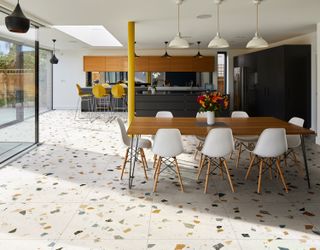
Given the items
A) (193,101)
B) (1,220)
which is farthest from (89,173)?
(193,101)

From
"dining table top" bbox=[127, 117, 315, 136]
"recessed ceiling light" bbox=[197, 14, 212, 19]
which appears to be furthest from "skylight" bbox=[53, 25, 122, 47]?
"dining table top" bbox=[127, 117, 315, 136]

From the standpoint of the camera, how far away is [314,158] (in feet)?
19.2

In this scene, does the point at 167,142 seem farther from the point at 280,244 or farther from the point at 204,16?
the point at 204,16

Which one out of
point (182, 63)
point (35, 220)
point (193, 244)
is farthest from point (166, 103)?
point (193, 244)

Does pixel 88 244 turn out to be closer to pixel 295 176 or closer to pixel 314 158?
pixel 295 176

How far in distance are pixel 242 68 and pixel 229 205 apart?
8.29 meters

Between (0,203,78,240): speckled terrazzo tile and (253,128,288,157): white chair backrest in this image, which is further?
(253,128,288,157): white chair backrest

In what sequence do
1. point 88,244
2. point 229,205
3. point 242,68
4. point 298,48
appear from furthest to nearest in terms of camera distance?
point 242,68 → point 298,48 → point 229,205 → point 88,244

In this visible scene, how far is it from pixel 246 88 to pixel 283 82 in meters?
2.75

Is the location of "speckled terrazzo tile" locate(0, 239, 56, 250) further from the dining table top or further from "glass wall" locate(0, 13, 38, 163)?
"glass wall" locate(0, 13, 38, 163)

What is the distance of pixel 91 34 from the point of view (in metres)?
10.4

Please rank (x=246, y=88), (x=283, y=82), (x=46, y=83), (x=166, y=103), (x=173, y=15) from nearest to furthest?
(x=173, y=15) → (x=283, y=82) → (x=166, y=103) → (x=246, y=88) → (x=46, y=83)

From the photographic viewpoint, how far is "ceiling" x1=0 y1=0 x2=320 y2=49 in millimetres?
5348

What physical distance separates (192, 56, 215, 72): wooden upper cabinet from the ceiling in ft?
15.7
